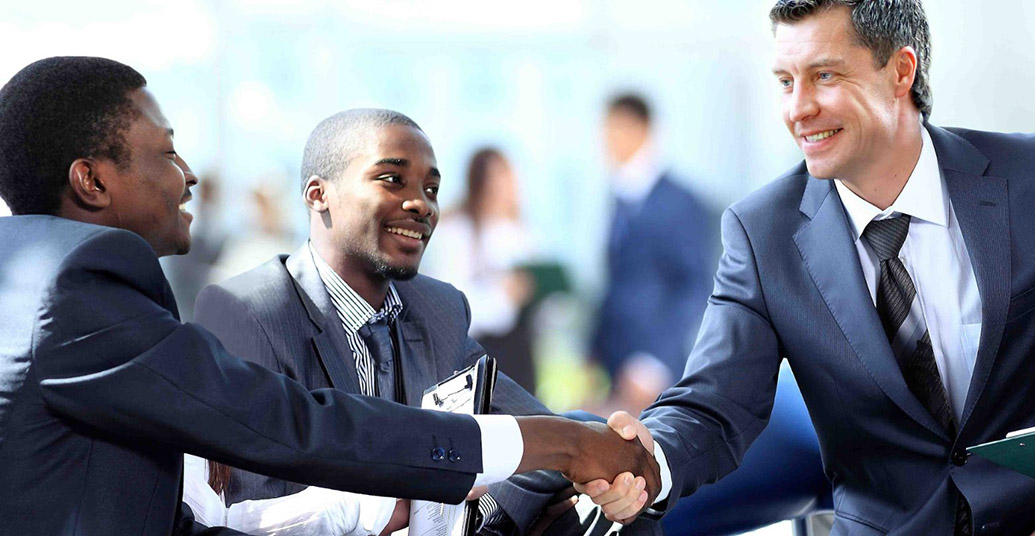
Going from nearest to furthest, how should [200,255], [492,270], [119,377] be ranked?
[119,377]
[200,255]
[492,270]

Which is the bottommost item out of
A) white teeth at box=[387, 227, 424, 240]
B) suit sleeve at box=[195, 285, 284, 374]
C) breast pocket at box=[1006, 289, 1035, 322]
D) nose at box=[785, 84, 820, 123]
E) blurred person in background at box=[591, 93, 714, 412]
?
blurred person in background at box=[591, 93, 714, 412]

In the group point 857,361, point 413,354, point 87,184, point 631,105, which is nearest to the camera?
point 87,184

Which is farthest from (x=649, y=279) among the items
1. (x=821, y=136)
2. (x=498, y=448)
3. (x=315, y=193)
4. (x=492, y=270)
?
(x=498, y=448)

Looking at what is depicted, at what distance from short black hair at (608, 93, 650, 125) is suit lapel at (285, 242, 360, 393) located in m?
4.03

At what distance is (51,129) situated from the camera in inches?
64.7

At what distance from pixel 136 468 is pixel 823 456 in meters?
1.50

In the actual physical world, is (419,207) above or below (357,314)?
above

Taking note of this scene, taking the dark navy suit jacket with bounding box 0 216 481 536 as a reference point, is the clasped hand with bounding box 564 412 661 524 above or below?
below

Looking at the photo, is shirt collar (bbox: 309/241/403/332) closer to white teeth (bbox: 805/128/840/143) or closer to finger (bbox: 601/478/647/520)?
finger (bbox: 601/478/647/520)

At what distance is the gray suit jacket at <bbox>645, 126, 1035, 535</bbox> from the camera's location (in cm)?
221

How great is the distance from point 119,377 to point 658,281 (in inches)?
180

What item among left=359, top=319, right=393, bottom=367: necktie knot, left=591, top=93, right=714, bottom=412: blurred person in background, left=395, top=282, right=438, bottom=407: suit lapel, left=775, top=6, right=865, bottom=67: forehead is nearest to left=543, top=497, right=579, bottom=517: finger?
left=395, top=282, right=438, bottom=407: suit lapel

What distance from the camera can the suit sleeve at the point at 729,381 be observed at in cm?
230

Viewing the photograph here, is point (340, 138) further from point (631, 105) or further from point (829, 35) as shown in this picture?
point (631, 105)
